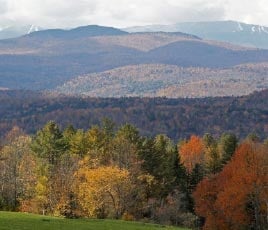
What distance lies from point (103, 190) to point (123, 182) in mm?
2696

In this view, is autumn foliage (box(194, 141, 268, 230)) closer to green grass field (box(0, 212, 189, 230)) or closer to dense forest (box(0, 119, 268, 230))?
dense forest (box(0, 119, 268, 230))

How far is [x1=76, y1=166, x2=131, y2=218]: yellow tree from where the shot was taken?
199 ft

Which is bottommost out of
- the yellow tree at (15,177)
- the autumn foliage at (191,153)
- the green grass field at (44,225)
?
the autumn foliage at (191,153)

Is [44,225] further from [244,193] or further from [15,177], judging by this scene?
[244,193]

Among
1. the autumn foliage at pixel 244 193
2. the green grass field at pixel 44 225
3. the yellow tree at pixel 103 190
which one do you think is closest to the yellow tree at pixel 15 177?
the yellow tree at pixel 103 190

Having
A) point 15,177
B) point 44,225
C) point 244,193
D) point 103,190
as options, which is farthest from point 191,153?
point 44,225

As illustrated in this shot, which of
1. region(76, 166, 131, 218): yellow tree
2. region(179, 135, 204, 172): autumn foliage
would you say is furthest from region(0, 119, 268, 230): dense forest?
region(179, 135, 204, 172): autumn foliage

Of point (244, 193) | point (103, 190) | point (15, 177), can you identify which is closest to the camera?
point (103, 190)

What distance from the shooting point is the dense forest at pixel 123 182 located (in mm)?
61938

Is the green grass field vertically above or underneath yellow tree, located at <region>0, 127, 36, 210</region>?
above

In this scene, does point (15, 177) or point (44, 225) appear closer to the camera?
point (44, 225)

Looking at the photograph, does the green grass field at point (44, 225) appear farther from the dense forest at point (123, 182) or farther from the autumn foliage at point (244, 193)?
the autumn foliage at point (244, 193)

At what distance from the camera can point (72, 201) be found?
203 feet

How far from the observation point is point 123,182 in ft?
207
